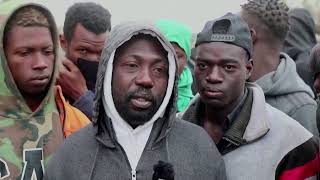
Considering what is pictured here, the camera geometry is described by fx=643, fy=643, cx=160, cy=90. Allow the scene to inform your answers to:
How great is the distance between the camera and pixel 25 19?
10.0 ft

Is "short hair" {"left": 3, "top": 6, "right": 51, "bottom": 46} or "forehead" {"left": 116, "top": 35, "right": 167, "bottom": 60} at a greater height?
"short hair" {"left": 3, "top": 6, "right": 51, "bottom": 46}

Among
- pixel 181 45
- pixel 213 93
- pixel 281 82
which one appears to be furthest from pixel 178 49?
pixel 213 93

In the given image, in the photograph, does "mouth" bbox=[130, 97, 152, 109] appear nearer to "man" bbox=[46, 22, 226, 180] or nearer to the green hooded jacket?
"man" bbox=[46, 22, 226, 180]

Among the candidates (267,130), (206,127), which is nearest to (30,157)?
(206,127)

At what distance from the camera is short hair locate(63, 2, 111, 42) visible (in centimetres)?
401

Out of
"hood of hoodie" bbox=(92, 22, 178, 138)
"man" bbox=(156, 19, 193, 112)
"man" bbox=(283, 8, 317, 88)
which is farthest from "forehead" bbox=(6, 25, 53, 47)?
"man" bbox=(283, 8, 317, 88)

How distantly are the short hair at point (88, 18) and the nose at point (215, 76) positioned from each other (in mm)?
1157

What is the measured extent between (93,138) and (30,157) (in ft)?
1.15

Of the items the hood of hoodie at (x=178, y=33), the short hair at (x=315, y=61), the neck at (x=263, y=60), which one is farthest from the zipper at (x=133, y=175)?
the hood of hoodie at (x=178, y=33)

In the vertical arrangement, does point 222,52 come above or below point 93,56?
above

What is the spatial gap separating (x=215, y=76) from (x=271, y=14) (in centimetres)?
95

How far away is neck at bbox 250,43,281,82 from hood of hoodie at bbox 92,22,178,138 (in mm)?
1040

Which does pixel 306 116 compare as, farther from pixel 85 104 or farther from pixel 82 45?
pixel 82 45

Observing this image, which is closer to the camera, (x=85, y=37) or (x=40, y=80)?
(x=40, y=80)
